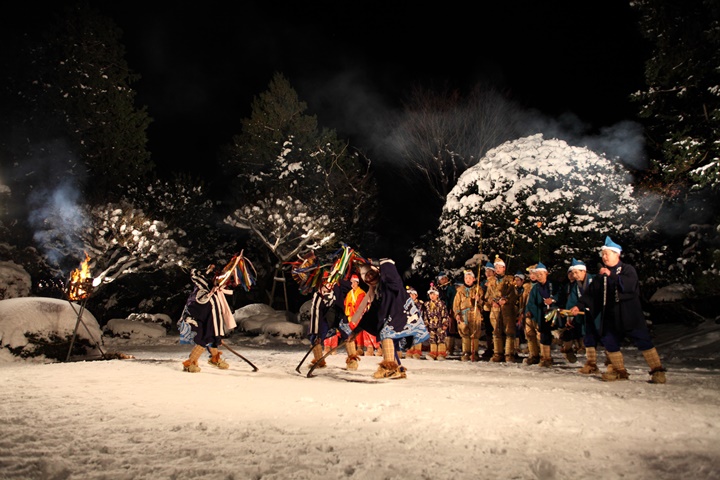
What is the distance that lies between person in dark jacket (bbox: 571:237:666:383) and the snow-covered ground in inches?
12.1

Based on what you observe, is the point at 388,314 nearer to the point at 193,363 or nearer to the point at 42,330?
the point at 193,363

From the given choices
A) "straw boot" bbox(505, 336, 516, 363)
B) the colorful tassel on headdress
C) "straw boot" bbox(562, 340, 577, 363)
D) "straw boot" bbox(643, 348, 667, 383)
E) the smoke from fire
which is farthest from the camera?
the smoke from fire

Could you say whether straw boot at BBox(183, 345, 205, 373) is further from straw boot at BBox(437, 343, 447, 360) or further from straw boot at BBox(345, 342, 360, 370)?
straw boot at BBox(437, 343, 447, 360)

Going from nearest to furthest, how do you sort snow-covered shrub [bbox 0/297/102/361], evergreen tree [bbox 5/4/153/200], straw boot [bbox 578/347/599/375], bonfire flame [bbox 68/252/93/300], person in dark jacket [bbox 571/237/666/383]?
person in dark jacket [bbox 571/237/666/383], straw boot [bbox 578/347/599/375], snow-covered shrub [bbox 0/297/102/361], bonfire flame [bbox 68/252/93/300], evergreen tree [bbox 5/4/153/200]

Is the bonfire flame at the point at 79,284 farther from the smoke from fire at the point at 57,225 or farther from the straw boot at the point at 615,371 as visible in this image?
the smoke from fire at the point at 57,225

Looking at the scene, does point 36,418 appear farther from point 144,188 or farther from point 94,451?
point 144,188

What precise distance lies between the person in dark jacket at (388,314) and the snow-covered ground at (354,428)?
43cm

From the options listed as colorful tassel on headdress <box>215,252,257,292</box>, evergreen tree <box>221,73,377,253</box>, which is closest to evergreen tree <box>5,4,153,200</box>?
evergreen tree <box>221,73,377,253</box>

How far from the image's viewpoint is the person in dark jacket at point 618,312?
6.62m

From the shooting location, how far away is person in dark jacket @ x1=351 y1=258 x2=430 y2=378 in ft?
24.1

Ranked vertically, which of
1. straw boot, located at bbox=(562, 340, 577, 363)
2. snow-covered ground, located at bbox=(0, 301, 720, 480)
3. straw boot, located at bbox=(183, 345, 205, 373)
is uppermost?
straw boot, located at bbox=(562, 340, 577, 363)

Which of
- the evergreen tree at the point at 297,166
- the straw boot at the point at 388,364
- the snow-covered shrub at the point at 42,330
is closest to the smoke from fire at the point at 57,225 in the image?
the evergreen tree at the point at 297,166

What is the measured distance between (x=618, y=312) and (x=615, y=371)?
2.61 ft

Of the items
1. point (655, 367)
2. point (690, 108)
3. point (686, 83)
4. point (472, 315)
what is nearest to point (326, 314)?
point (472, 315)
